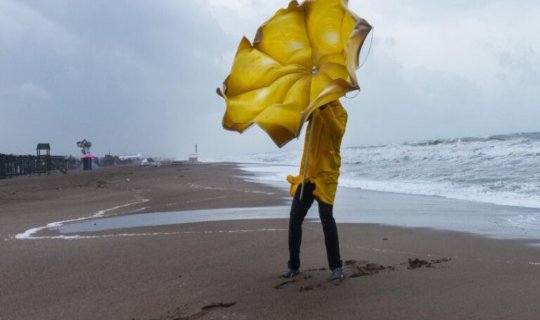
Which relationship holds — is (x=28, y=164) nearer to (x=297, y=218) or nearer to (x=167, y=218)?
(x=167, y=218)

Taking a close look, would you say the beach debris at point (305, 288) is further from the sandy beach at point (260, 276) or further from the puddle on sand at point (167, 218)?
the puddle on sand at point (167, 218)

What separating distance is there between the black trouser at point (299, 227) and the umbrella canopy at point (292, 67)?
29.9 inches

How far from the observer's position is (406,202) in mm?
10594

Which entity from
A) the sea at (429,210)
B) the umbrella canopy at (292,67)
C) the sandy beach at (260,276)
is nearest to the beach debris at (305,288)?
the sandy beach at (260,276)

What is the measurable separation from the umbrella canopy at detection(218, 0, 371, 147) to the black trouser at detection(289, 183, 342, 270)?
76 centimetres

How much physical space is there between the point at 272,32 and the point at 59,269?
302 cm

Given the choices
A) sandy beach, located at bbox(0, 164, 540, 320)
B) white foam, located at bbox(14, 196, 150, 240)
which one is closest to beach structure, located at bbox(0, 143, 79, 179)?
white foam, located at bbox(14, 196, 150, 240)

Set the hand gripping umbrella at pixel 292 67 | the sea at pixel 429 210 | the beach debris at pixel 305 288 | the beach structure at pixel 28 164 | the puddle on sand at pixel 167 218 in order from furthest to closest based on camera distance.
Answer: the beach structure at pixel 28 164 < the puddle on sand at pixel 167 218 < the sea at pixel 429 210 < the beach debris at pixel 305 288 < the hand gripping umbrella at pixel 292 67

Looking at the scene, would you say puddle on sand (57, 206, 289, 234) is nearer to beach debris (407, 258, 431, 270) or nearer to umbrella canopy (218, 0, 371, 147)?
beach debris (407, 258, 431, 270)

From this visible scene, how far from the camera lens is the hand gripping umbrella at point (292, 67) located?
144 inches

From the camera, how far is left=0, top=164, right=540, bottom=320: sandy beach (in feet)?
11.7

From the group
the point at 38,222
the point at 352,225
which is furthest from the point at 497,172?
the point at 38,222

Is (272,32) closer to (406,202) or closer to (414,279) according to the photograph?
(414,279)

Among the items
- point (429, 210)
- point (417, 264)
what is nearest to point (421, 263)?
point (417, 264)
